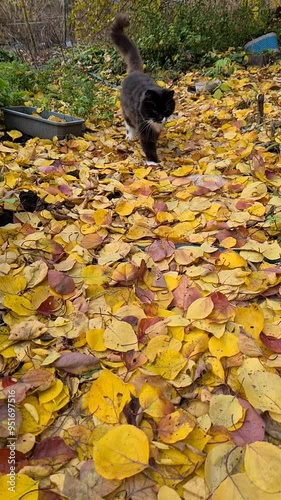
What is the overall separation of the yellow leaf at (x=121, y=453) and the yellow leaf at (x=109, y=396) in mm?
72

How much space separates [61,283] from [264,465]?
0.87 metres

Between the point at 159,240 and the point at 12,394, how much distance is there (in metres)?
0.90

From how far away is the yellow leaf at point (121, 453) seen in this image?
880 mm

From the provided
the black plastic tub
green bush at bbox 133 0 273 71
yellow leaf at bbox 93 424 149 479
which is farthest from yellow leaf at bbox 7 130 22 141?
green bush at bbox 133 0 273 71

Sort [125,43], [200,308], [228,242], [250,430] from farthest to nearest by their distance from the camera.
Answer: [125,43] < [228,242] < [200,308] < [250,430]

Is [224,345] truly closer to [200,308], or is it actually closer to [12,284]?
[200,308]

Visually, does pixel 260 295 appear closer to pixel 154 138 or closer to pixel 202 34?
pixel 154 138

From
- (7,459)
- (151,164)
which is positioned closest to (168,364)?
(7,459)

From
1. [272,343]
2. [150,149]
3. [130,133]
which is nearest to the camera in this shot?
[272,343]

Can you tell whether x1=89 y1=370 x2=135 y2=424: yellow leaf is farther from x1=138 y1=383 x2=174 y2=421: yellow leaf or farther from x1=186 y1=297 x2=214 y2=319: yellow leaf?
x1=186 y1=297 x2=214 y2=319: yellow leaf

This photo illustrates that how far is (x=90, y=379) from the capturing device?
3.72ft

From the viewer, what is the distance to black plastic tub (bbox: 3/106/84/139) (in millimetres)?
2961

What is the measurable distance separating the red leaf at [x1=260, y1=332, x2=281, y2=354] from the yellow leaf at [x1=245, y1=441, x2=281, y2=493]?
31 centimetres

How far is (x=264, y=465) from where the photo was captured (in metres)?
0.87
